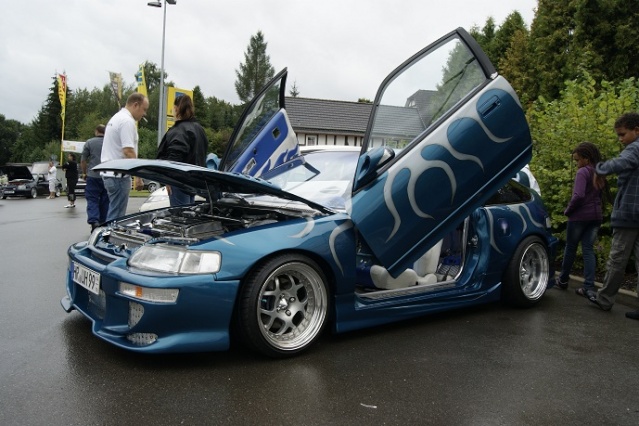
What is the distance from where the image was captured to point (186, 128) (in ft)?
17.0

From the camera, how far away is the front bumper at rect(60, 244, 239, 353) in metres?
2.76

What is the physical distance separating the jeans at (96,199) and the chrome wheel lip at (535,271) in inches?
203

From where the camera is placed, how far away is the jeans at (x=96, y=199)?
6.62 m

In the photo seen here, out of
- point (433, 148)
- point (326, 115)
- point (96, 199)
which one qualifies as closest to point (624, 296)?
point (433, 148)

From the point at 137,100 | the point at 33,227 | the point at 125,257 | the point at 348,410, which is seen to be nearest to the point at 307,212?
the point at 125,257

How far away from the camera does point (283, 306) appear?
10.4ft

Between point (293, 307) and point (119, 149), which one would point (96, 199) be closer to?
point (119, 149)

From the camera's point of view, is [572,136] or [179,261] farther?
[572,136]

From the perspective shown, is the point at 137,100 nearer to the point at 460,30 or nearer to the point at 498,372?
the point at 460,30

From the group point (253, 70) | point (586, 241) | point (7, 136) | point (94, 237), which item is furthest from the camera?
point (7, 136)

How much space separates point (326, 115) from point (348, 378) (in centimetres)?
3386

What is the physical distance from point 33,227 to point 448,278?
339 inches

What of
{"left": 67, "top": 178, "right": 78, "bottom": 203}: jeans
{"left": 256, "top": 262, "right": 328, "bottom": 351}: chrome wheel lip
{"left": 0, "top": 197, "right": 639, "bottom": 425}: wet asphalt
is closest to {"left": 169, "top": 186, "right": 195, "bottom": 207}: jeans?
{"left": 0, "top": 197, "right": 639, "bottom": 425}: wet asphalt

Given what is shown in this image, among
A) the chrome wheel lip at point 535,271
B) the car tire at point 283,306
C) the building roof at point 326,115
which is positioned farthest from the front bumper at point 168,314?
the building roof at point 326,115
